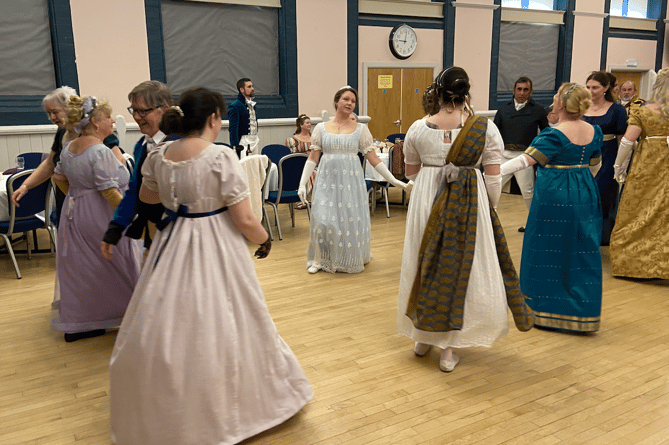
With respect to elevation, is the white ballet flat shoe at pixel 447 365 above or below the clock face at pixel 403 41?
below

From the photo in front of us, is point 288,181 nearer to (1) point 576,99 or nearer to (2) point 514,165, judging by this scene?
(2) point 514,165

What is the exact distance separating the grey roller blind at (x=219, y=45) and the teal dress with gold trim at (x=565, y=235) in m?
5.29

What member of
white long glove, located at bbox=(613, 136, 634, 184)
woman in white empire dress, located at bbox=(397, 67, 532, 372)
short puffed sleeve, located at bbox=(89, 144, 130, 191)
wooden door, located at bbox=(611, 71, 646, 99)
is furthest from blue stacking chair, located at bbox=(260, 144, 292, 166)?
wooden door, located at bbox=(611, 71, 646, 99)

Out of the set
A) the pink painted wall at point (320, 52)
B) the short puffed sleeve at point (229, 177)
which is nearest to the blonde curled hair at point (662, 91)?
the short puffed sleeve at point (229, 177)

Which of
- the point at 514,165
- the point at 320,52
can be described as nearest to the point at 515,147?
the point at 320,52

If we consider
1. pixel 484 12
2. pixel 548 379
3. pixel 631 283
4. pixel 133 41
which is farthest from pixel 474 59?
pixel 548 379

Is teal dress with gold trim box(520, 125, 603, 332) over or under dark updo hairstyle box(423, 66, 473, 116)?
under

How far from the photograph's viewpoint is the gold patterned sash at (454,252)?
2.53 meters

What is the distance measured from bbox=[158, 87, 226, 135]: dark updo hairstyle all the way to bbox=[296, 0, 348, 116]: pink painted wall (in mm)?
6019

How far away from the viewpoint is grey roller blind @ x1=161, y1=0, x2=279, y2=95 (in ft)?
23.0

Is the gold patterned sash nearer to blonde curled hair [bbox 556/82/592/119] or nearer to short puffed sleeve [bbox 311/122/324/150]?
blonde curled hair [bbox 556/82/592/119]

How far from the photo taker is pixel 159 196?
2.04 meters

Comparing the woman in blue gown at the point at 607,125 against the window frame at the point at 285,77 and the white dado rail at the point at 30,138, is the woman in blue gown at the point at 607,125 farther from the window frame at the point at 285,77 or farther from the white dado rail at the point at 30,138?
the white dado rail at the point at 30,138

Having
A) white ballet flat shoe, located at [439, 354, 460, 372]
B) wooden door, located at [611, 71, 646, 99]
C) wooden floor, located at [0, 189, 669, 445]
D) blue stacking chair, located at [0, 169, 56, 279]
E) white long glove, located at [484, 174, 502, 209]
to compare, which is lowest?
wooden floor, located at [0, 189, 669, 445]
